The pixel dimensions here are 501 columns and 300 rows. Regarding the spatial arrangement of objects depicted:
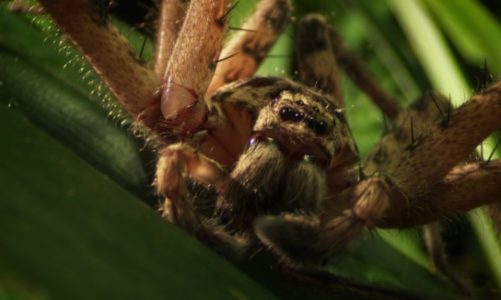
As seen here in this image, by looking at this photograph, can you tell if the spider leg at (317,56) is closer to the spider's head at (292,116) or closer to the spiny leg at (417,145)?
the spiny leg at (417,145)

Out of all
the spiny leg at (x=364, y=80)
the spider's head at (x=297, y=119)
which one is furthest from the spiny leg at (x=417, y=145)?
the spiny leg at (x=364, y=80)

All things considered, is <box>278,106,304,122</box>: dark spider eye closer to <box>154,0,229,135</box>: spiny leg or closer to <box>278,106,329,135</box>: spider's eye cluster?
<box>278,106,329,135</box>: spider's eye cluster

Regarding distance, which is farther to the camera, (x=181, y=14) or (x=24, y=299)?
(x=181, y=14)

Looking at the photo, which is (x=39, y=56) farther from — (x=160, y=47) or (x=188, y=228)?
(x=188, y=228)

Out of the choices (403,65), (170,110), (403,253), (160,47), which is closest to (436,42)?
(403,65)

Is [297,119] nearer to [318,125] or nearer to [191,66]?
[318,125]

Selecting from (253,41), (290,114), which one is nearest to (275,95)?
(290,114)
